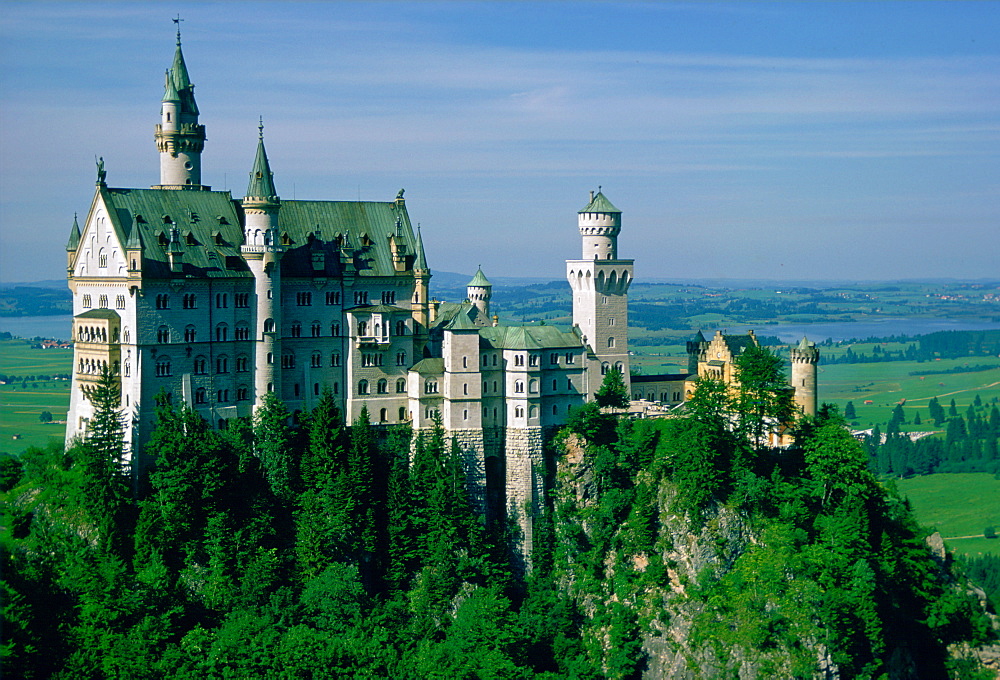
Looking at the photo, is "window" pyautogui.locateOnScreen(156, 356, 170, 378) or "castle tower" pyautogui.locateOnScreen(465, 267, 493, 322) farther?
"castle tower" pyautogui.locateOnScreen(465, 267, 493, 322)

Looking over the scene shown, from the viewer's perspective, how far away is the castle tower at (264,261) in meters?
93.7

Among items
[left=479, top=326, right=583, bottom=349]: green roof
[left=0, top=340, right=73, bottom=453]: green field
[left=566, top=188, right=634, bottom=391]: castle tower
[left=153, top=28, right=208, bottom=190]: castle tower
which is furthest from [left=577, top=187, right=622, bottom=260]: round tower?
[left=0, top=340, right=73, bottom=453]: green field

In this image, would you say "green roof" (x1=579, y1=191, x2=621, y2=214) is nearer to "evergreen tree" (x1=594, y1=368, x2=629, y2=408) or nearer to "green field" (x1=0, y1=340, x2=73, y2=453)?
"evergreen tree" (x1=594, y1=368, x2=629, y2=408)

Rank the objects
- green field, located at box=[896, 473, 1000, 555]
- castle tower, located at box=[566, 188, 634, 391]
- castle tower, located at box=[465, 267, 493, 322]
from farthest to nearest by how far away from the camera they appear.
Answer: green field, located at box=[896, 473, 1000, 555]
castle tower, located at box=[465, 267, 493, 322]
castle tower, located at box=[566, 188, 634, 391]

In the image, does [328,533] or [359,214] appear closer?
[328,533]

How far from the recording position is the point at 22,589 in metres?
80.9

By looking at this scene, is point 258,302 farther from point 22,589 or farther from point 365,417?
point 22,589

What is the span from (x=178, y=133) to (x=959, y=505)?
12564 cm

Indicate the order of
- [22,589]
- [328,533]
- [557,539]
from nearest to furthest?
[22,589] < [328,533] < [557,539]

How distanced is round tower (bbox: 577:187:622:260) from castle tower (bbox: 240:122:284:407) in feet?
79.9

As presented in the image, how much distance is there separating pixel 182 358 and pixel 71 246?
12633 millimetres

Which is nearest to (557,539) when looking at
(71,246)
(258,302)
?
(258,302)

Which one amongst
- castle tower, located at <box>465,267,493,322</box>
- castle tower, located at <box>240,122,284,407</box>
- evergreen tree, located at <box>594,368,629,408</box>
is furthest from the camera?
castle tower, located at <box>465,267,493,322</box>

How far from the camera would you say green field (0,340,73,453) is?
132750mm
